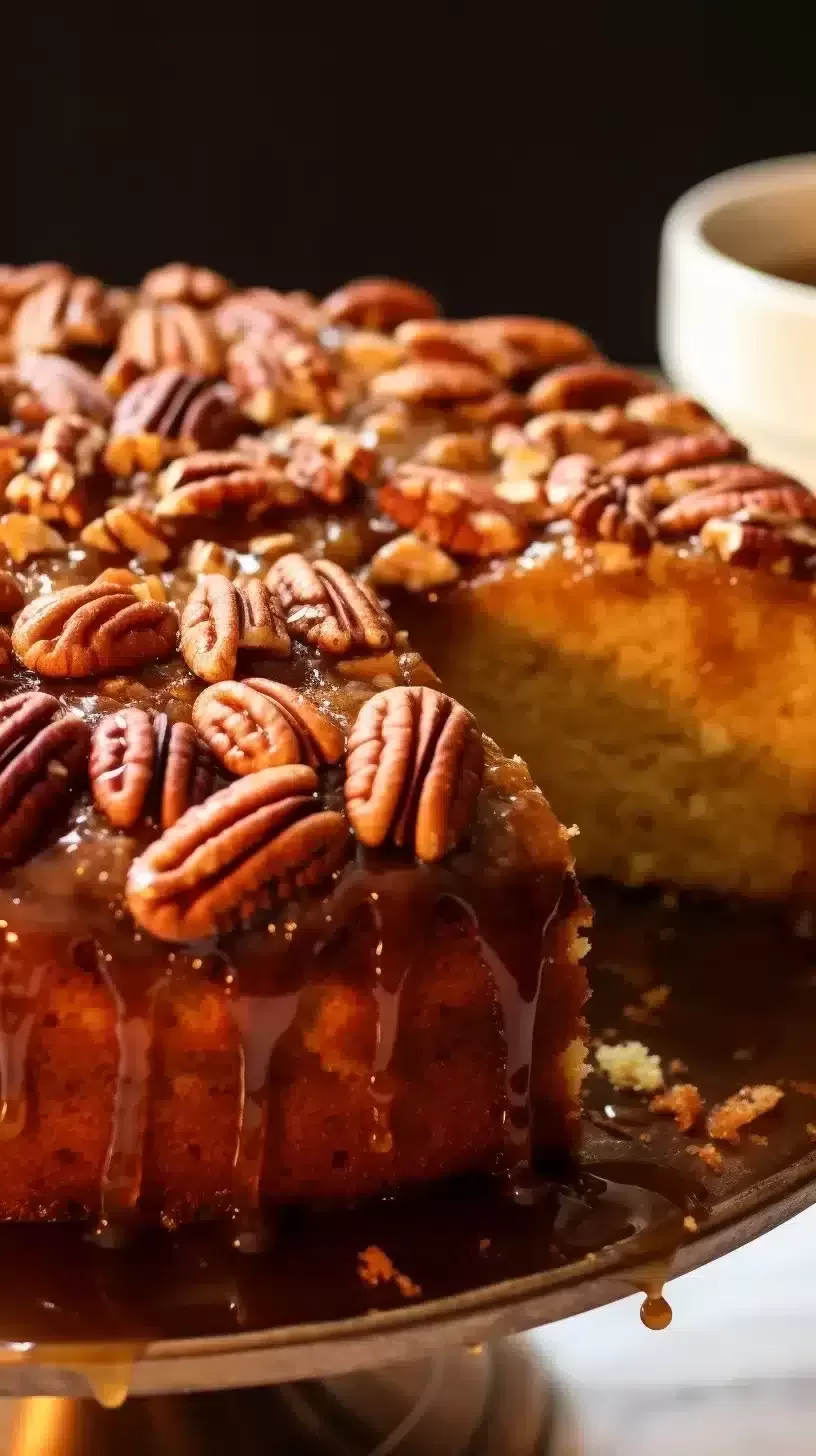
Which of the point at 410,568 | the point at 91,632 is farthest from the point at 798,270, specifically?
the point at 91,632

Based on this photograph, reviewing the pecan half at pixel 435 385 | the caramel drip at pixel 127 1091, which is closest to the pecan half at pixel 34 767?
the caramel drip at pixel 127 1091

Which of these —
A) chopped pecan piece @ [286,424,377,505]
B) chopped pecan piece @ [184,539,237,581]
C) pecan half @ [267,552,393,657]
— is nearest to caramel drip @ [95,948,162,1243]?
pecan half @ [267,552,393,657]

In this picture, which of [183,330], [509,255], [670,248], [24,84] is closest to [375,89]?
[509,255]

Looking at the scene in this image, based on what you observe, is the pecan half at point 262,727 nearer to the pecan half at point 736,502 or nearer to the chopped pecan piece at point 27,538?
the chopped pecan piece at point 27,538

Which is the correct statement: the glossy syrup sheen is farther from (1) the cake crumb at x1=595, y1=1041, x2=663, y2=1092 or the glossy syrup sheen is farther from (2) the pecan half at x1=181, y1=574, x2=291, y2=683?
(2) the pecan half at x1=181, y1=574, x2=291, y2=683

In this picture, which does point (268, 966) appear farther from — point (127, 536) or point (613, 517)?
point (613, 517)

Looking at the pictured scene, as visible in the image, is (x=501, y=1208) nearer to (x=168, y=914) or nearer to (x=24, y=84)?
(x=168, y=914)
